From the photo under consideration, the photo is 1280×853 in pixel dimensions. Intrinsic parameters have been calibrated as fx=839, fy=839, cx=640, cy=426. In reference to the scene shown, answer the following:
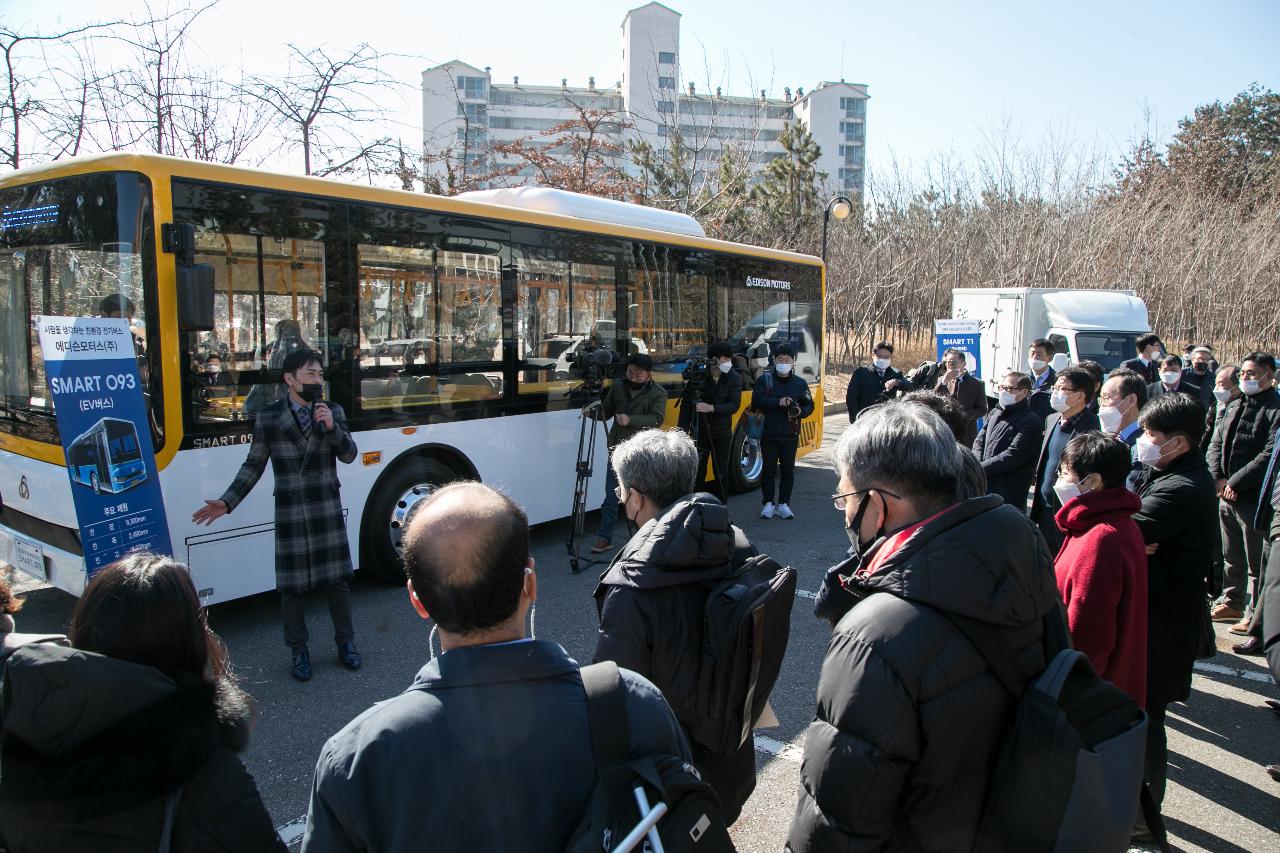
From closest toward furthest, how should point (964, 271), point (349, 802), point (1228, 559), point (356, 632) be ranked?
point (349, 802) < point (356, 632) < point (1228, 559) < point (964, 271)

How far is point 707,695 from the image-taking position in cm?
239

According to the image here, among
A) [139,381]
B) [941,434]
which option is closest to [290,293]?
[139,381]

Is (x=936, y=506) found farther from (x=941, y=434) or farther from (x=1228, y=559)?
(x=1228, y=559)

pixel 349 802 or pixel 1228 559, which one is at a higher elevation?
pixel 349 802

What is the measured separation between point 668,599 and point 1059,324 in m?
14.4

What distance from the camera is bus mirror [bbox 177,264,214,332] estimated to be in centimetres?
494

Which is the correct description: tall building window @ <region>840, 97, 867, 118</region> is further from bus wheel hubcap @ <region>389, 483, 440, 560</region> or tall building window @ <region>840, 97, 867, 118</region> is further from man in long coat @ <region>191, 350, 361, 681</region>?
→ man in long coat @ <region>191, 350, 361, 681</region>

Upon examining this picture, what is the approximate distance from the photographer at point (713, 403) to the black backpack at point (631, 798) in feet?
24.6

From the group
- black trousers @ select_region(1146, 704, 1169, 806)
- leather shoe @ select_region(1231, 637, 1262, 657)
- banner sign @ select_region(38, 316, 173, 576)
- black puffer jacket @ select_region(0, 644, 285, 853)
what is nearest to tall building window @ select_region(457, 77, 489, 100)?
banner sign @ select_region(38, 316, 173, 576)

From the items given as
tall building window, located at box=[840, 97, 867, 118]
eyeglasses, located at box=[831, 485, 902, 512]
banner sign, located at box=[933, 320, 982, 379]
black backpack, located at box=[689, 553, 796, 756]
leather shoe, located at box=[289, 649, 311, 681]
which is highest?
tall building window, located at box=[840, 97, 867, 118]

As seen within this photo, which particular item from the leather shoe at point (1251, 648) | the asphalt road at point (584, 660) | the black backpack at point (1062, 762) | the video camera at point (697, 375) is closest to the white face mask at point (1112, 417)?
the asphalt road at point (584, 660)

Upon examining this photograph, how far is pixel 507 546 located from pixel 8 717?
96 cm

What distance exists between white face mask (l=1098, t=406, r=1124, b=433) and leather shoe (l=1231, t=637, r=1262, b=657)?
188cm

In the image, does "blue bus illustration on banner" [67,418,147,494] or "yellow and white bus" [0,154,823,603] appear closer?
"blue bus illustration on banner" [67,418,147,494]
